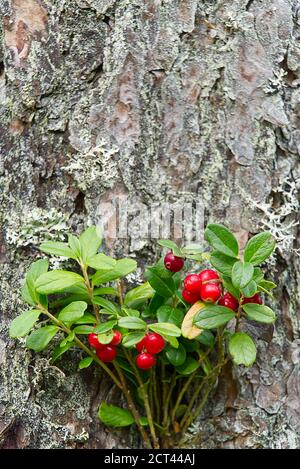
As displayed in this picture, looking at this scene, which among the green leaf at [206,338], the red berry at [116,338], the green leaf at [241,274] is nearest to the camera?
the green leaf at [241,274]

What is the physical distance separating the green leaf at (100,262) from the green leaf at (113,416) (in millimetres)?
423

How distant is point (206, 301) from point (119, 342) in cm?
26

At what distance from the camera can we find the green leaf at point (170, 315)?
5.55 ft

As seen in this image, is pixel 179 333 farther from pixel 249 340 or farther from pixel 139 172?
pixel 139 172

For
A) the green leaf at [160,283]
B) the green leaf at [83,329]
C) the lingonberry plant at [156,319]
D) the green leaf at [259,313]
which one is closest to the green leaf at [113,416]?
the lingonberry plant at [156,319]

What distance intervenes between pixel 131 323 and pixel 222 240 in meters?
0.32

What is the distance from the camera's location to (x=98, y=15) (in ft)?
6.09

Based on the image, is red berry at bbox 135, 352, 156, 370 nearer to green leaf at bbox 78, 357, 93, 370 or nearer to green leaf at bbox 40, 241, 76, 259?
green leaf at bbox 78, 357, 93, 370

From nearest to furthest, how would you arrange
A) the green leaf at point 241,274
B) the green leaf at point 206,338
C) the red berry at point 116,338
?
the green leaf at point 241,274
the red berry at point 116,338
the green leaf at point 206,338

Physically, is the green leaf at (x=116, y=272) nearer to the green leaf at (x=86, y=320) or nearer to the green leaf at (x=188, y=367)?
the green leaf at (x=86, y=320)

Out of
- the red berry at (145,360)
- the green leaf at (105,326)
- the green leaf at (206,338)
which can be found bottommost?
the green leaf at (206,338)

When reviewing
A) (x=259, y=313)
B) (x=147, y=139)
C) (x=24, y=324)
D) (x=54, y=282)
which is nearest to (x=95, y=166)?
(x=147, y=139)

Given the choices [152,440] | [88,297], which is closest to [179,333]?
[88,297]

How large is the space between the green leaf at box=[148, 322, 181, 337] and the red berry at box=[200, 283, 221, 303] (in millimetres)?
108
